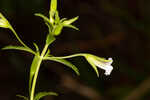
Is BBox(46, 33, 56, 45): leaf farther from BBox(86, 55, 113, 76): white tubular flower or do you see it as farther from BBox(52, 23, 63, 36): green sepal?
BBox(86, 55, 113, 76): white tubular flower

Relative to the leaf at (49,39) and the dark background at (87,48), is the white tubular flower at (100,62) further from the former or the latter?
the dark background at (87,48)

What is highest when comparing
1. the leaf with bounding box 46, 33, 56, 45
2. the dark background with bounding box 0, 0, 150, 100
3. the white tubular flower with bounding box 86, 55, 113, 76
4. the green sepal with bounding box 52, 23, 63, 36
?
the dark background with bounding box 0, 0, 150, 100

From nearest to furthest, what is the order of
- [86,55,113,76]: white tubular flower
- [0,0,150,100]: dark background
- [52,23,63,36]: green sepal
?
1. [52,23,63,36]: green sepal
2. [86,55,113,76]: white tubular flower
3. [0,0,150,100]: dark background

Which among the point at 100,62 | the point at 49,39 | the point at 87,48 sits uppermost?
the point at 87,48

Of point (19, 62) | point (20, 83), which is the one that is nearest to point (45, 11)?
point (19, 62)

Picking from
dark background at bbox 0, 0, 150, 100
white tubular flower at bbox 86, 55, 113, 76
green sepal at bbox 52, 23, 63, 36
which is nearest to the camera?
green sepal at bbox 52, 23, 63, 36

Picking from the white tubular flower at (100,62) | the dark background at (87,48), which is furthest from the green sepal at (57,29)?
the dark background at (87,48)

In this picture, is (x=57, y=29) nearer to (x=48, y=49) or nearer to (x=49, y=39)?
(x=49, y=39)

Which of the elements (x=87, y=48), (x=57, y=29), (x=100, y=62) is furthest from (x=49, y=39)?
(x=87, y=48)

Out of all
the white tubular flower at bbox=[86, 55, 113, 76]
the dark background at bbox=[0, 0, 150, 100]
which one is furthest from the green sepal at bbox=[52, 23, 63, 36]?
the dark background at bbox=[0, 0, 150, 100]
